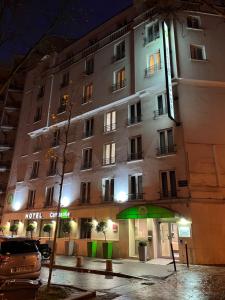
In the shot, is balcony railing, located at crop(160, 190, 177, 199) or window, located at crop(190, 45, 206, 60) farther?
window, located at crop(190, 45, 206, 60)

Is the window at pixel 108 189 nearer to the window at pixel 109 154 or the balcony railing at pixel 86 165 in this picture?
the window at pixel 109 154

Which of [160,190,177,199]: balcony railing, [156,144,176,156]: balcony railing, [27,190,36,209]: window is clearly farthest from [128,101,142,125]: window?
[27,190,36,209]: window

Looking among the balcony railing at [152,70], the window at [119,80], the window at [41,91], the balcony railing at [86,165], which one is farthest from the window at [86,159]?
the window at [41,91]

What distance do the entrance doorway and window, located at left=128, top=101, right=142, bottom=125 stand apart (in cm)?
842

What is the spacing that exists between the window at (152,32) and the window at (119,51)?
9.15ft

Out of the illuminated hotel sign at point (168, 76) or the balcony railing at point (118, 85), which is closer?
the illuminated hotel sign at point (168, 76)

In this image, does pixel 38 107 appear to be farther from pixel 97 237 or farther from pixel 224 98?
pixel 224 98

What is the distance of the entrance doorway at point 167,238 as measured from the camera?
17422 mm

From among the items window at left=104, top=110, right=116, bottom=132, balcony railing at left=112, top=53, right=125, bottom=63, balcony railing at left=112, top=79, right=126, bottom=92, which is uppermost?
balcony railing at left=112, top=53, right=125, bottom=63

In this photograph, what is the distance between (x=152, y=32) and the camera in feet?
75.2

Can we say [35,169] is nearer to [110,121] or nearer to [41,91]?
[41,91]

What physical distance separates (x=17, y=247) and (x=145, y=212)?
969 centimetres

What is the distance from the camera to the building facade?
17016 mm

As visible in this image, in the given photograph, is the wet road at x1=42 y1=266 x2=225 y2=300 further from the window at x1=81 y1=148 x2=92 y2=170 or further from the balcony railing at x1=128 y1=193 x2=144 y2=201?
the window at x1=81 y1=148 x2=92 y2=170
